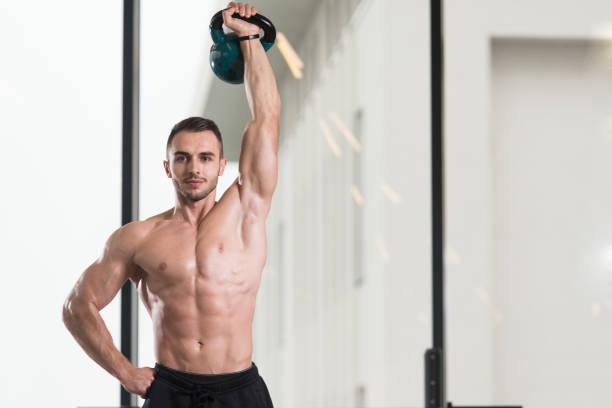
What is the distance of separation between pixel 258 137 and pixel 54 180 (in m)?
0.63

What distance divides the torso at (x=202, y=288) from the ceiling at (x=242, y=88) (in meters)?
0.37

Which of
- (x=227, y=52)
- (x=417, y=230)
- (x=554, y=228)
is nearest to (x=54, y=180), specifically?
(x=227, y=52)

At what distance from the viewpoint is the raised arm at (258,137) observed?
→ 1328 millimetres

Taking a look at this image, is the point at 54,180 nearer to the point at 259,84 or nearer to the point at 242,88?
the point at 242,88

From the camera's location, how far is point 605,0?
2.09 meters

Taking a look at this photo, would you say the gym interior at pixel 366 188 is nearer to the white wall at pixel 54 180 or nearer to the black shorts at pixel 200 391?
the white wall at pixel 54 180

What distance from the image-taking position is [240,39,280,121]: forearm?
134 cm

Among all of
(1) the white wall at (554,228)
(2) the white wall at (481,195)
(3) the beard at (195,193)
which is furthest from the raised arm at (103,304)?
(1) the white wall at (554,228)

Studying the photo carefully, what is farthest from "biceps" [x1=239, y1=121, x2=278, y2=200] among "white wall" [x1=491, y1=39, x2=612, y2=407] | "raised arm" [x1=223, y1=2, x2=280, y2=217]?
"white wall" [x1=491, y1=39, x2=612, y2=407]

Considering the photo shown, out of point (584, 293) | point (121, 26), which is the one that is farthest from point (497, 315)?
point (121, 26)

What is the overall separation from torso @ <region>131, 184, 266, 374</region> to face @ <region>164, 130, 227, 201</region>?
0.18 ft

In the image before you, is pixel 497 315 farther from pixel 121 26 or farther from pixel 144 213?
pixel 121 26

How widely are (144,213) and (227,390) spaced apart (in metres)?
0.55

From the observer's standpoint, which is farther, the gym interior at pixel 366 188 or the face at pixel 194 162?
the gym interior at pixel 366 188
